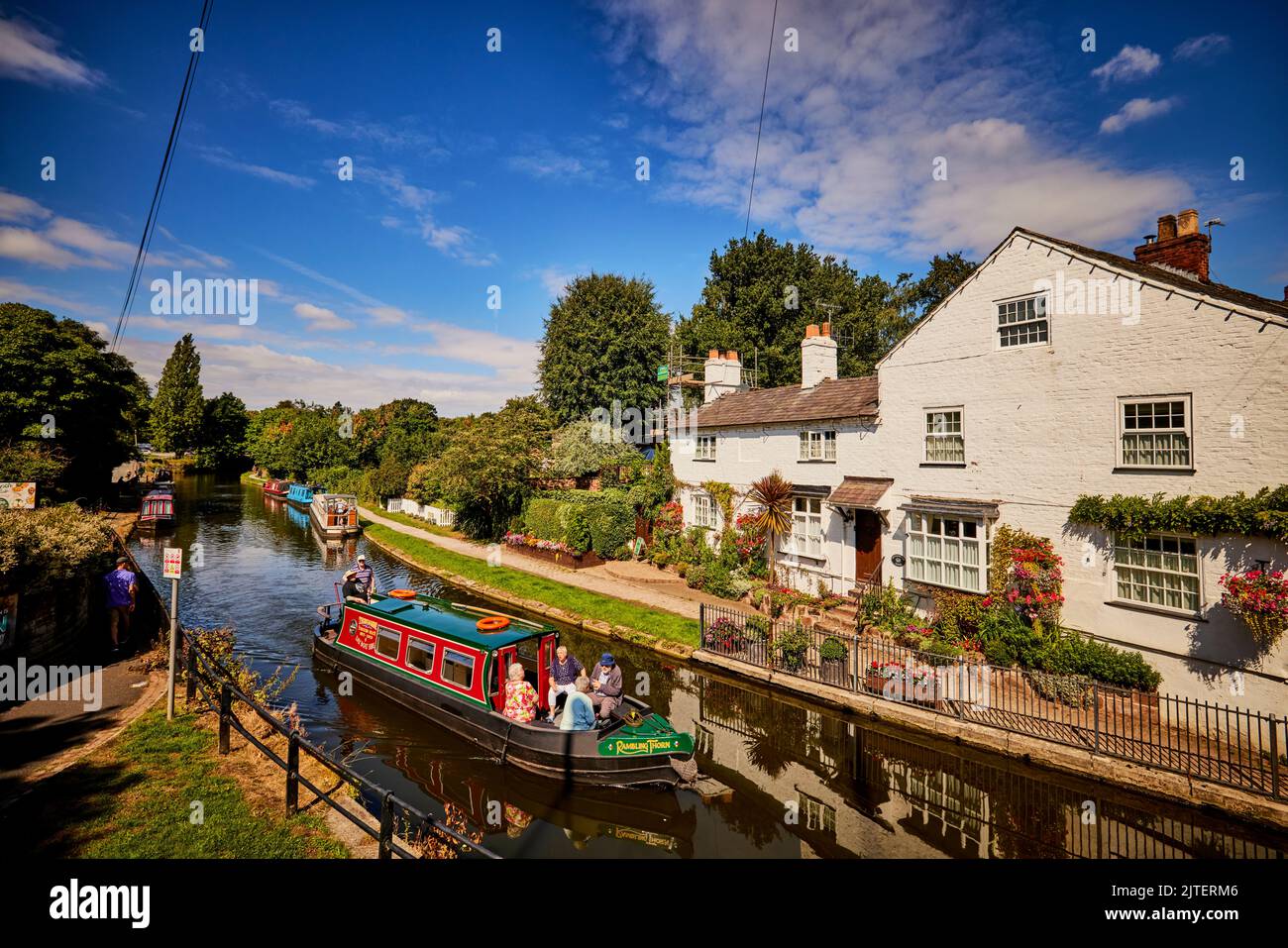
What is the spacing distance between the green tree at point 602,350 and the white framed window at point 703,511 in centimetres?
Answer: 1545

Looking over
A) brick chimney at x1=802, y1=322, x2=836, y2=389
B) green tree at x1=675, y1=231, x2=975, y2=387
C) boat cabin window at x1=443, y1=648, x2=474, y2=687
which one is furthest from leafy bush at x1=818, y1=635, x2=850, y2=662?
green tree at x1=675, y1=231, x2=975, y2=387

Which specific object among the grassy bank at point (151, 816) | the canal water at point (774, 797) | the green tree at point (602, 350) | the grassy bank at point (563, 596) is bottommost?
the canal water at point (774, 797)

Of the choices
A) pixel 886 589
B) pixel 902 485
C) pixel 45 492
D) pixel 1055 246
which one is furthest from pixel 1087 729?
pixel 45 492

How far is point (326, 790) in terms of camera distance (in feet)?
26.8

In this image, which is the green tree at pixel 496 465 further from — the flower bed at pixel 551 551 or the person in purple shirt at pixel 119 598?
the person in purple shirt at pixel 119 598

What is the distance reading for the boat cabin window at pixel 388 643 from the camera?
12.8m

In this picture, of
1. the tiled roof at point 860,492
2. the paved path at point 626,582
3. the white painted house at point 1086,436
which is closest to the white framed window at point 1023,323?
the white painted house at point 1086,436

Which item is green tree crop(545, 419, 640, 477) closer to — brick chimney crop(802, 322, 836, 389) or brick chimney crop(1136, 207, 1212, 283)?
brick chimney crop(802, 322, 836, 389)

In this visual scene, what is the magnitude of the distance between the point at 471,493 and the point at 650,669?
18.3 meters

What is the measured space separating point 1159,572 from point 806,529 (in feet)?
29.6

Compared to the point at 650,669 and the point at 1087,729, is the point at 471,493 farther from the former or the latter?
the point at 1087,729

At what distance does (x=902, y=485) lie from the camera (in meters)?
16.4

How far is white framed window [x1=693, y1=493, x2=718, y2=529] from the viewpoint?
2291 cm

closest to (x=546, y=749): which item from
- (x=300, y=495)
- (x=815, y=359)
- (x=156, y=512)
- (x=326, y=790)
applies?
(x=326, y=790)
